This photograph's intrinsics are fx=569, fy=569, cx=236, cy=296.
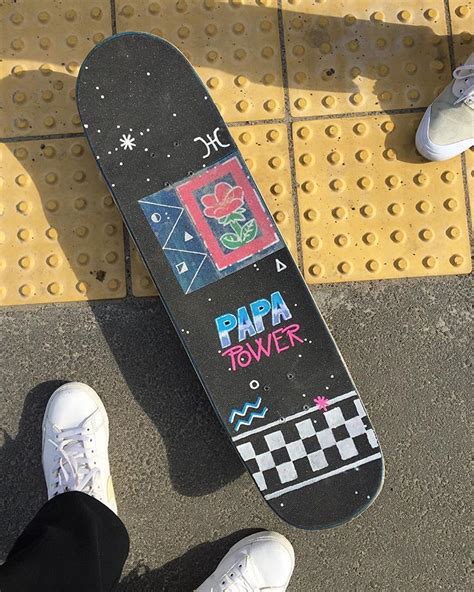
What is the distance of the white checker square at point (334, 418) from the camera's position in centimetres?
161

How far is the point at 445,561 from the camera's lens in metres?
1.72

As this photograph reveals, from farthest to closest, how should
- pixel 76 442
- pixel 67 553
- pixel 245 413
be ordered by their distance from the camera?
pixel 76 442 → pixel 245 413 → pixel 67 553

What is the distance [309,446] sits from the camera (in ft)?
5.26

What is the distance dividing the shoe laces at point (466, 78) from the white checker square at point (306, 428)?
3.35ft

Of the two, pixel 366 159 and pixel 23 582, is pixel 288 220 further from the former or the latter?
pixel 23 582

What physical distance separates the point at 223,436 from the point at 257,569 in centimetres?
40

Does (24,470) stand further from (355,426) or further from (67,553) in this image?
(355,426)

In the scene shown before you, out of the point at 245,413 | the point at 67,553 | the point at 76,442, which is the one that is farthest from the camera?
the point at 76,442

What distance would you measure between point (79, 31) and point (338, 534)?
1.75 m

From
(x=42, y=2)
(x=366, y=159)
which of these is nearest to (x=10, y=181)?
(x=42, y=2)

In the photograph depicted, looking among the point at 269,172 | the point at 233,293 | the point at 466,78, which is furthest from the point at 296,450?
the point at 466,78

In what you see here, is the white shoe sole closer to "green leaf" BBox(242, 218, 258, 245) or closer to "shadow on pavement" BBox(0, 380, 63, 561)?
"green leaf" BBox(242, 218, 258, 245)

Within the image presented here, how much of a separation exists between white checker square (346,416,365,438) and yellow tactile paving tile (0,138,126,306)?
2.56 ft

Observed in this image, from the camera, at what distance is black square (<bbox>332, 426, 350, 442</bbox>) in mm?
1604
